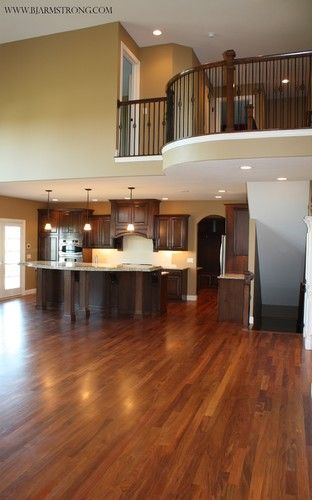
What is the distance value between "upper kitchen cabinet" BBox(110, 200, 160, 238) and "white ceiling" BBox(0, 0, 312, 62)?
4117 mm

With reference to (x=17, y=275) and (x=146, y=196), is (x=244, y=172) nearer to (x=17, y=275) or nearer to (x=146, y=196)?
(x=146, y=196)

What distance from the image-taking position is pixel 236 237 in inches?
370

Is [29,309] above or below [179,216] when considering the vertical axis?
below

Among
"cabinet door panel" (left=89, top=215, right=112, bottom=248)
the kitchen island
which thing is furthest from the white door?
"cabinet door panel" (left=89, top=215, right=112, bottom=248)

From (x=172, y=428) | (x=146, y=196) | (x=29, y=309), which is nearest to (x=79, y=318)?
(x=29, y=309)

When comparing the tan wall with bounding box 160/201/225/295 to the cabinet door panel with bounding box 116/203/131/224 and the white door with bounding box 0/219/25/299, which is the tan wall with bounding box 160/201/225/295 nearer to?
the cabinet door panel with bounding box 116/203/131/224

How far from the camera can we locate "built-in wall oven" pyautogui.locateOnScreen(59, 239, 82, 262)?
37.5ft

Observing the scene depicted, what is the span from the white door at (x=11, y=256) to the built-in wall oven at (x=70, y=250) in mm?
1086

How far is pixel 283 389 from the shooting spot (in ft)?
14.5

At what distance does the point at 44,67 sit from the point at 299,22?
4.55 m

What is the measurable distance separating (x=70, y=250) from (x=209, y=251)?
4931 millimetres

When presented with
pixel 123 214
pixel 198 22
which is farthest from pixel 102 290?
pixel 198 22

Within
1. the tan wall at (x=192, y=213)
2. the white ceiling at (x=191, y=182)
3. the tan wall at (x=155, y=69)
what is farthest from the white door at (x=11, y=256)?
the tan wall at (x=155, y=69)

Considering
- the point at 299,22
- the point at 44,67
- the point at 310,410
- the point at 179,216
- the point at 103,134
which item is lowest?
the point at 310,410
